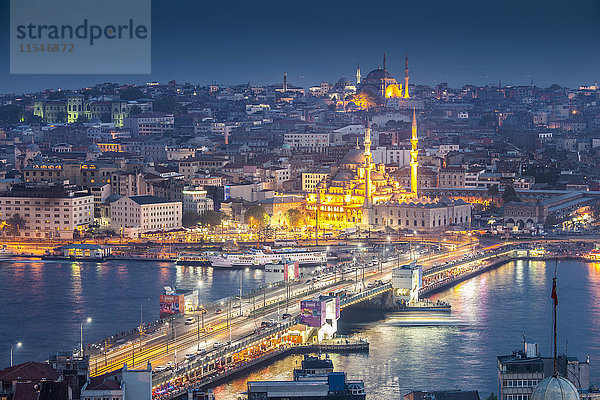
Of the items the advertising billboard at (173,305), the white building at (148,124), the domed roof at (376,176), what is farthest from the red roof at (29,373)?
the white building at (148,124)

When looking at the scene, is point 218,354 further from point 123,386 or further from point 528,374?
point 528,374

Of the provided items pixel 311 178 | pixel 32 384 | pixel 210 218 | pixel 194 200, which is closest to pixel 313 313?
pixel 32 384

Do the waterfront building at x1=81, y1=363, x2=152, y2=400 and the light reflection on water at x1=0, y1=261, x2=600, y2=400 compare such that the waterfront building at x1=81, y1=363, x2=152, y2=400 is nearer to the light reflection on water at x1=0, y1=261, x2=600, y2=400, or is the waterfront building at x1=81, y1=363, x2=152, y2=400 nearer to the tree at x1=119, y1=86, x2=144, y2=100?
the light reflection on water at x1=0, y1=261, x2=600, y2=400

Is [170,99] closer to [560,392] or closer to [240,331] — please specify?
[240,331]

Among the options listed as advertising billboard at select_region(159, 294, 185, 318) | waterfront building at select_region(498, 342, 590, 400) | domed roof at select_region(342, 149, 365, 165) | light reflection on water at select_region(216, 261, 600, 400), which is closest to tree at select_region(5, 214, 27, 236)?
domed roof at select_region(342, 149, 365, 165)

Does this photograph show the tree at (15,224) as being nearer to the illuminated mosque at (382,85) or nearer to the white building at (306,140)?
the white building at (306,140)
